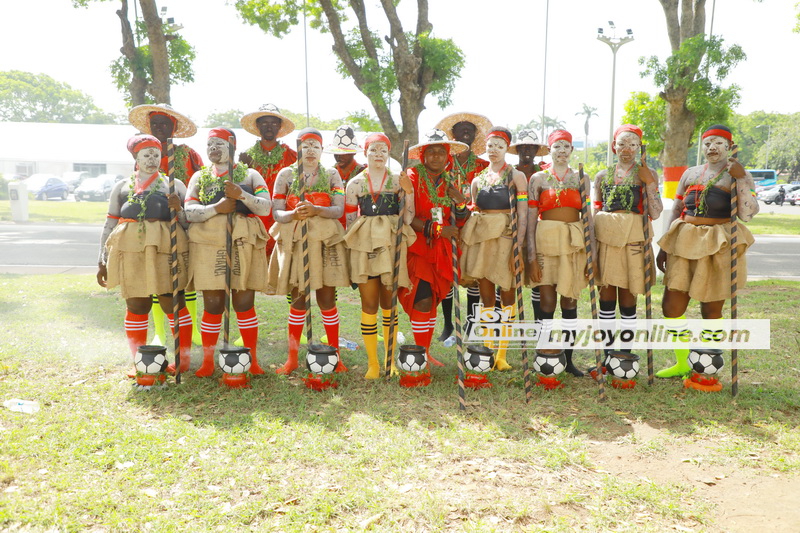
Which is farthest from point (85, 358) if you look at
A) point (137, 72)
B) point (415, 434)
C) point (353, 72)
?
point (353, 72)

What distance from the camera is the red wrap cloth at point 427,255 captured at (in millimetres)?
5469

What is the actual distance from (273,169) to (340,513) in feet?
12.5

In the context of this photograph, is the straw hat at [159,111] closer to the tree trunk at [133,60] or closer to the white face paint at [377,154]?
the white face paint at [377,154]

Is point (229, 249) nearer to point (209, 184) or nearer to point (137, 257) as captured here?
point (209, 184)

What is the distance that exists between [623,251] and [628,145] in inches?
37.7

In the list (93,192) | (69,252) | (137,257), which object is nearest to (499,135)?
(137,257)

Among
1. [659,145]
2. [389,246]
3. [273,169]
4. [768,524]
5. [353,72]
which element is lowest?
[768,524]

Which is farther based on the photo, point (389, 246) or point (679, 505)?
point (389, 246)

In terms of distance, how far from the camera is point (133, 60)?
31.5 feet

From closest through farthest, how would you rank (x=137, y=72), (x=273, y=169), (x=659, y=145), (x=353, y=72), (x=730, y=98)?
(x=273, y=169) → (x=137, y=72) → (x=353, y=72) → (x=730, y=98) → (x=659, y=145)

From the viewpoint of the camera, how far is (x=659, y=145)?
49.2ft

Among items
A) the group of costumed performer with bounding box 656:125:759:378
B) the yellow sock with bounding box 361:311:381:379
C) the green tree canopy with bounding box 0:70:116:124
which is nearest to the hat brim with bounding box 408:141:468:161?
the yellow sock with bounding box 361:311:381:379

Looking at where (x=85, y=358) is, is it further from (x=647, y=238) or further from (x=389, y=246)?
(x=647, y=238)

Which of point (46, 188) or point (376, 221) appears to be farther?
point (46, 188)
